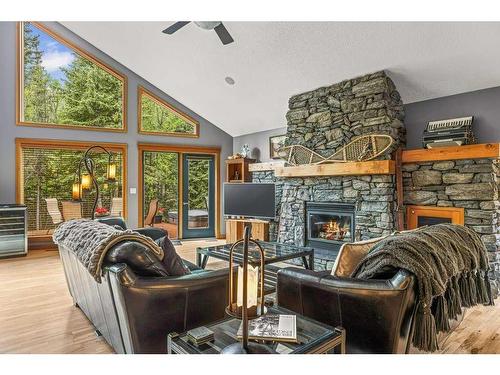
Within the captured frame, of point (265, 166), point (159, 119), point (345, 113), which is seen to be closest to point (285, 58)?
point (345, 113)


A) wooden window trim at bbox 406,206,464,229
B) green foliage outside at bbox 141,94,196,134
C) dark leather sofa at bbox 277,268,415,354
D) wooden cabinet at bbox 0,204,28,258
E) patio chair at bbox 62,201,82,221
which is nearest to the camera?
dark leather sofa at bbox 277,268,415,354

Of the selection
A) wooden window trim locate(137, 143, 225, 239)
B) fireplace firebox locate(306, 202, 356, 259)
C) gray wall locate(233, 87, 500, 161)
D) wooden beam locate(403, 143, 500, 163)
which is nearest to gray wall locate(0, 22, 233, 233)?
wooden window trim locate(137, 143, 225, 239)

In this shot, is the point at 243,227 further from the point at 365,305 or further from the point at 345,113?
the point at 365,305

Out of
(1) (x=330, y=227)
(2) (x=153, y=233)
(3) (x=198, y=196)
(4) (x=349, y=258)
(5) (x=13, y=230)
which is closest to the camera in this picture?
(4) (x=349, y=258)

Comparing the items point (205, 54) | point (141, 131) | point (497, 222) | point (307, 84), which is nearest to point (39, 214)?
point (141, 131)

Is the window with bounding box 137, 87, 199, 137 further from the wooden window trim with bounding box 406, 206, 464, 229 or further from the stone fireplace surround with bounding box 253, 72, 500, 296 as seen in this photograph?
the wooden window trim with bounding box 406, 206, 464, 229

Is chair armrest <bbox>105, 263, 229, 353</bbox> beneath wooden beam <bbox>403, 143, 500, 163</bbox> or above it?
beneath

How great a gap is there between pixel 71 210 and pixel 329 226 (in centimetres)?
484

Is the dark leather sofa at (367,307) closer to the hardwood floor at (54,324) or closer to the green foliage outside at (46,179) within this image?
the hardwood floor at (54,324)

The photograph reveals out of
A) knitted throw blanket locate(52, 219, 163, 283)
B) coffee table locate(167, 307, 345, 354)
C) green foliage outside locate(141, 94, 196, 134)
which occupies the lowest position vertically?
coffee table locate(167, 307, 345, 354)

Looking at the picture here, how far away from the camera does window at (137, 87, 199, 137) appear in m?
7.14

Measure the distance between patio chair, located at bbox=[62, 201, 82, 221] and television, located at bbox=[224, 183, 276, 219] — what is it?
9.28 feet

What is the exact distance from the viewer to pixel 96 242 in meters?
2.22
